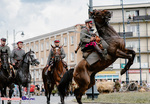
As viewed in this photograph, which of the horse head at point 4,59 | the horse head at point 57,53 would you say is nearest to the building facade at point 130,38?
the horse head at point 4,59

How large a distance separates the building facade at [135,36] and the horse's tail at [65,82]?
5544cm

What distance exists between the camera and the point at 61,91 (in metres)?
11.7

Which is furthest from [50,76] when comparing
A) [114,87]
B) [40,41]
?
[40,41]

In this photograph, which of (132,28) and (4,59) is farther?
(132,28)

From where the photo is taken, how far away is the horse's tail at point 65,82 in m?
11.5

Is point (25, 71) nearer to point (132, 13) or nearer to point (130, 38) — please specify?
point (130, 38)

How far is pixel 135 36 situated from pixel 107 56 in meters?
60.6

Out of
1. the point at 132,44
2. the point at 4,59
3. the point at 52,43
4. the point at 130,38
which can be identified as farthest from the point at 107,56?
the point at 52,43

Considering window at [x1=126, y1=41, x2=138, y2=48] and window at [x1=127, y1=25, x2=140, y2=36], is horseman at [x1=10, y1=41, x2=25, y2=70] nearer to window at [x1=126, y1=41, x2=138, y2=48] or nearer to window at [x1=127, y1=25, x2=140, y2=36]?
window at [x1=126, y1=41, x2=138, y2=48]

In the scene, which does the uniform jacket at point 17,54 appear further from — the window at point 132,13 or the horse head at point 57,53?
the window at point 132,13

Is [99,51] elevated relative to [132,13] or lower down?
lower down

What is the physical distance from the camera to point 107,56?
9.85 m

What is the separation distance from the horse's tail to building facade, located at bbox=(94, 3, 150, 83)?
55.4 metres

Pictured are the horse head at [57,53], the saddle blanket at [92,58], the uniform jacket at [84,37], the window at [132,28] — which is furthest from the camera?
the window at [132,28]
